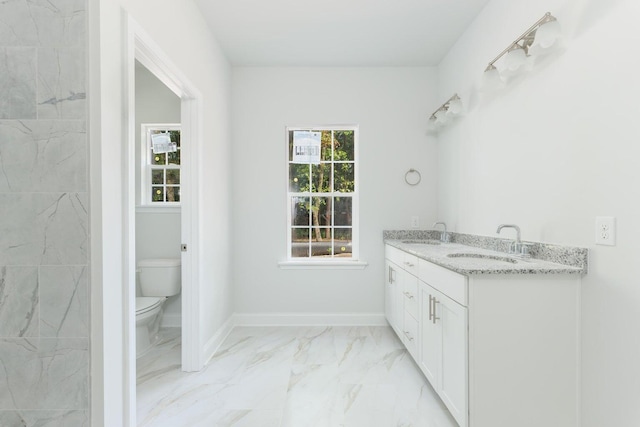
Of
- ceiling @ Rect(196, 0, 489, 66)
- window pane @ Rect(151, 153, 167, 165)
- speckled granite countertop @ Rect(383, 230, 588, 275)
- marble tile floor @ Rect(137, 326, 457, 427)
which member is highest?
ceiling @ Rect(196, 0, 489, 66)

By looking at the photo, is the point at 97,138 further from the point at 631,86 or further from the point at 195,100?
the point at 631,86

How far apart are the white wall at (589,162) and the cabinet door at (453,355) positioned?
552 millimetres

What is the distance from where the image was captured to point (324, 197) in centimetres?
370

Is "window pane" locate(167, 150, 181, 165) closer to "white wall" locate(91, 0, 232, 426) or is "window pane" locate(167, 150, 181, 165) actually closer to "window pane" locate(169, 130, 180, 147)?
"window pane" locate(169, 130, 180, 147)

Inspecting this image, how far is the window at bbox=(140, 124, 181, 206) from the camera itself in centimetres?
347

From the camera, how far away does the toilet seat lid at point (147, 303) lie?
8.99 feet

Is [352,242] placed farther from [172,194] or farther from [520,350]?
[520,350]

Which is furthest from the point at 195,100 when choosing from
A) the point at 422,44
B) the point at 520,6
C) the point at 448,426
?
the point at 448,426

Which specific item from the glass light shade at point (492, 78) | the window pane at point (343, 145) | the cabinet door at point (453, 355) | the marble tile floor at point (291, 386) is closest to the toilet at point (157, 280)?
the marble tile floor at point (291, 386)

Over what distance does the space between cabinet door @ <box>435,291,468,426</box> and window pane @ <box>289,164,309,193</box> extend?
2062 millimetres

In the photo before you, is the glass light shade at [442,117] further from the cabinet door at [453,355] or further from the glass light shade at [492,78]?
the cabinet door at [453,355]

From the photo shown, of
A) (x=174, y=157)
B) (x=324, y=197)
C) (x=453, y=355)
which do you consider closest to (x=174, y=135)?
(x=174, y=157)

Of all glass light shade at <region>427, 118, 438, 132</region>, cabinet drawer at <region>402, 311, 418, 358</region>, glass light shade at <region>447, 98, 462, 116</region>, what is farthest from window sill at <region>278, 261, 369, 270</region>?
glass light shade at <region>447, 98, 462, 116</region>

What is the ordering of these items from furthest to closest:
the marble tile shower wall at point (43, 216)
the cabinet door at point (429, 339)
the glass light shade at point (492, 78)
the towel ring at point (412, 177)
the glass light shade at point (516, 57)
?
the towel ring at point (412, 177) < the glass light shade at point (492, 78) < the cabinet door at point (429, 339) < the glass light shade at point (516, 57) < the marble tile shower wall at point (43, 216)
